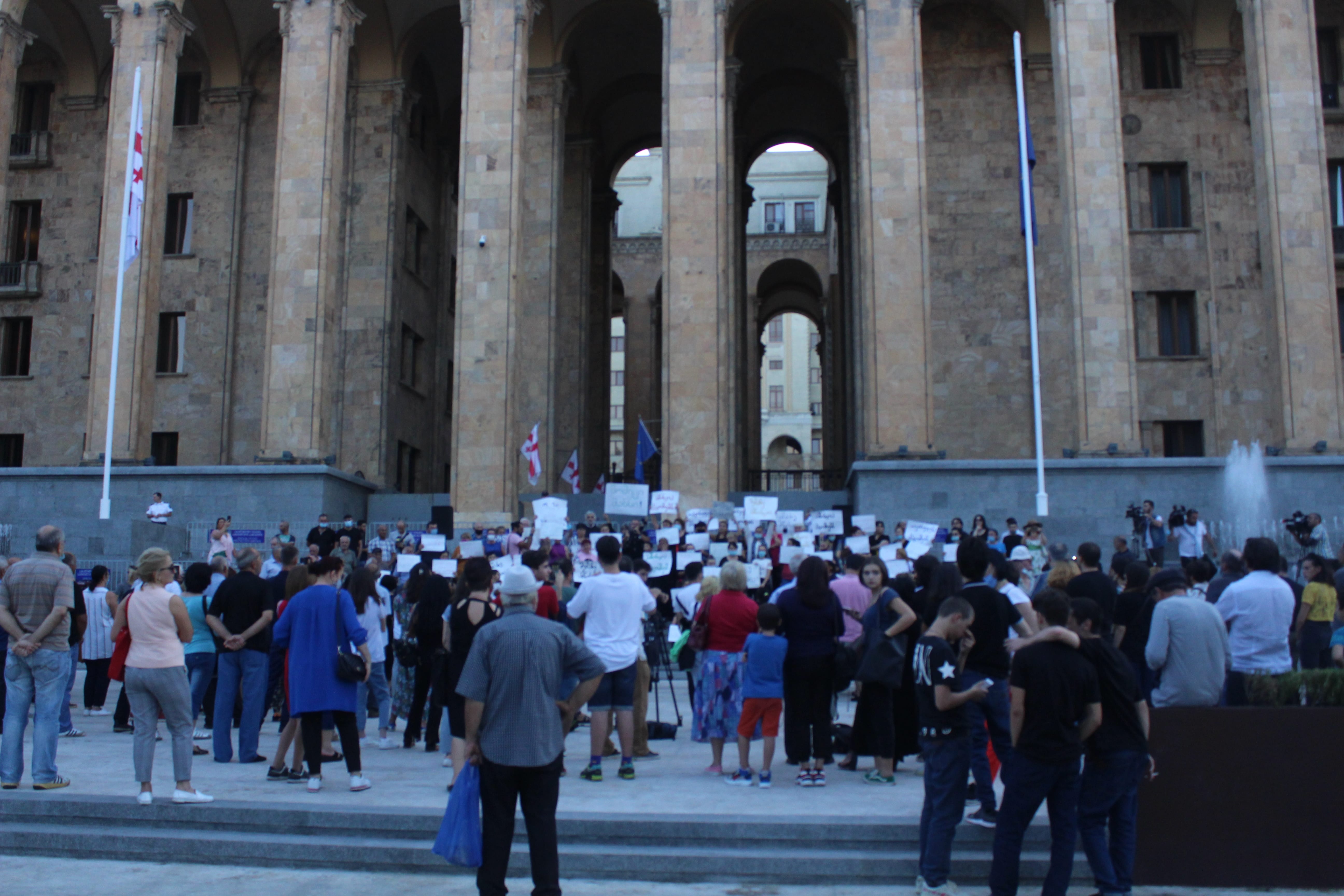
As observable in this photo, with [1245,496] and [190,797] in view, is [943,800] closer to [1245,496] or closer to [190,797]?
[190,797]

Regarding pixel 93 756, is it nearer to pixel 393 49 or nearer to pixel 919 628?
pixel 919 628

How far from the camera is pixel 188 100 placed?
33.0 metres

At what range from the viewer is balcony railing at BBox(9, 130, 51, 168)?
33.1 m

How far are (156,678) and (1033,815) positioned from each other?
6.47m

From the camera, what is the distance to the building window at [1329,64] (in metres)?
29.5

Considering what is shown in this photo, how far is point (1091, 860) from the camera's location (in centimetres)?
701

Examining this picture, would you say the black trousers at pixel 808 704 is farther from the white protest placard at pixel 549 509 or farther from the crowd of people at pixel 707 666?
the white protest placard at pixel 549 509

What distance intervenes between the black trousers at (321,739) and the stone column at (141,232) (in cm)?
1873

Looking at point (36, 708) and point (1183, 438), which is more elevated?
point (1183, 438)

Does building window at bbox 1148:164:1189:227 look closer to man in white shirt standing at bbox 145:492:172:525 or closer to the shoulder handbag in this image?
man in white shirt standing at bbox 145:492:172:525

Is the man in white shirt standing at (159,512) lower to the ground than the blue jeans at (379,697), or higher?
higher

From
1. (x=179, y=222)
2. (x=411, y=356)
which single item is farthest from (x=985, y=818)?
(x=179, y=222)

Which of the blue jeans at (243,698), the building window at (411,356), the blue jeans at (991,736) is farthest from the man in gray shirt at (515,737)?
the building window at (411,356)

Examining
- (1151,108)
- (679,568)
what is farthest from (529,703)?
(1151,108)
